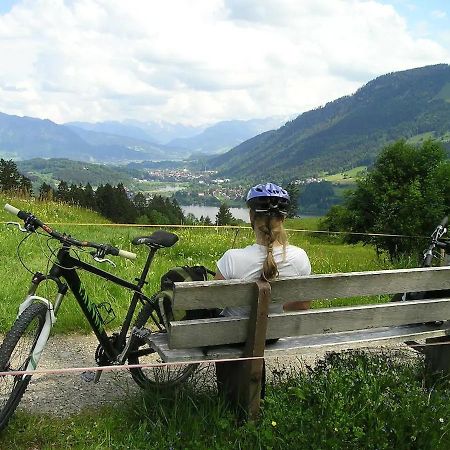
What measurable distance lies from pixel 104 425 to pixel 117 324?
232cm

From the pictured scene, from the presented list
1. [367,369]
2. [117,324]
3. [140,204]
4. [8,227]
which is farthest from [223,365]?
[140,204]

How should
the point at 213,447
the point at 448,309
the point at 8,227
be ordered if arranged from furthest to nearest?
the point at 8,227, the point at 448,309, the point at 213,447

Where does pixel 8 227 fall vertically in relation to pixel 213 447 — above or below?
above

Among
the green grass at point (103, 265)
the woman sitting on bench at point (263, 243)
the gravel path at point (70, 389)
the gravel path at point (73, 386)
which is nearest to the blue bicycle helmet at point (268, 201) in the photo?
the woman sitting on bench at point (263, 243)

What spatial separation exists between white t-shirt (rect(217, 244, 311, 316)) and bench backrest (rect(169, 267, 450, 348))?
16cm

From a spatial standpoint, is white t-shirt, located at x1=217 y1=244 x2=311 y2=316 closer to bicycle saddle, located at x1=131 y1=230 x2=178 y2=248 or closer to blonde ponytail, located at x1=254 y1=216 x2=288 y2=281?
blonde ponytail, located at x1=254 y1=216 x2=288 y2=281

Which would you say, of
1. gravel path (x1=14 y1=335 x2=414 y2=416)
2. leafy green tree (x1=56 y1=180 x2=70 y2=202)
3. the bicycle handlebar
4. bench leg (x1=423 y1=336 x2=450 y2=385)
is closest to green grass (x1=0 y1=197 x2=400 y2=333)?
the bicycle handlebar

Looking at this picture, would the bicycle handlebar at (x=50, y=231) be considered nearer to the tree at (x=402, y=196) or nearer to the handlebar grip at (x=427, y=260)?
the handlebar grip at (x=427, y=260)

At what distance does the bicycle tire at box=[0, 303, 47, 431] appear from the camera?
11.8 feet

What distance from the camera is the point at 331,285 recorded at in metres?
3.66

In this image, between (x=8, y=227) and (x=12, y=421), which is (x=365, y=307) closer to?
(x=12, y=421)

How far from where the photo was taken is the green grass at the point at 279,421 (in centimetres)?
344

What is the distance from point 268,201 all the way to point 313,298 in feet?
2.38

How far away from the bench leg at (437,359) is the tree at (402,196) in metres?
11.1
